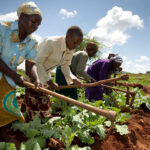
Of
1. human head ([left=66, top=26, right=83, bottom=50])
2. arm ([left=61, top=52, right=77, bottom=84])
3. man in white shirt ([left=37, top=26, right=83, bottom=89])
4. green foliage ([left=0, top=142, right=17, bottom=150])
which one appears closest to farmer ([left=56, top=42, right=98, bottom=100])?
arm ([left=61, top=52, right=77, bottom=84])

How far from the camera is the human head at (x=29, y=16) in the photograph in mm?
1735

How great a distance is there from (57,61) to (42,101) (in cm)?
67

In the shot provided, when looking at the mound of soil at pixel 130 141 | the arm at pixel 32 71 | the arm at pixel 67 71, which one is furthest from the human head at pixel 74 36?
the mound of soil at pixel 130 141

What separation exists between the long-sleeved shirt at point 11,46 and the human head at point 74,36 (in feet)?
2.37

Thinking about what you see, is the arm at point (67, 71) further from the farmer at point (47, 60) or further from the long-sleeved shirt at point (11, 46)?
the long-sleeved shirt at point (11, 46)

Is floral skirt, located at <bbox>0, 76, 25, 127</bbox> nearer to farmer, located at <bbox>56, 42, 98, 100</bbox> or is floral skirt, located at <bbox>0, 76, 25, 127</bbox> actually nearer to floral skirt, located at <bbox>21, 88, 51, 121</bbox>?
floral skirt, located at <bbox>21, 88, 51, 121</bbox>

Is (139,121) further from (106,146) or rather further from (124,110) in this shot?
(106,146)

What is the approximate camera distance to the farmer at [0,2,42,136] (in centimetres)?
175

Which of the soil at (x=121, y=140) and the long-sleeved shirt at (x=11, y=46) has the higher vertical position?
the long-sleeved shirt at (x=11, y=46)

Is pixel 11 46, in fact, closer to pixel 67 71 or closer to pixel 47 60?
pixel 47 60

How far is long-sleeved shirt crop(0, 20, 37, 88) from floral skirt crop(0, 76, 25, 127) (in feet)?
0.18

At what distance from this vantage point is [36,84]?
2006 millimetres

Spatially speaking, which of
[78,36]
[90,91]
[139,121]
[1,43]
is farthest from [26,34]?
[139,121]

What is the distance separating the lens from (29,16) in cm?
175
